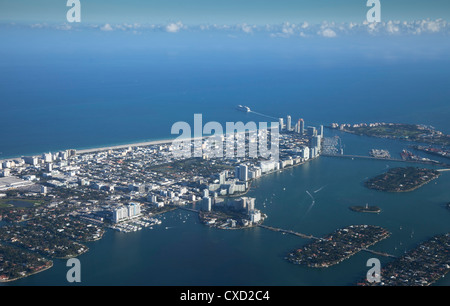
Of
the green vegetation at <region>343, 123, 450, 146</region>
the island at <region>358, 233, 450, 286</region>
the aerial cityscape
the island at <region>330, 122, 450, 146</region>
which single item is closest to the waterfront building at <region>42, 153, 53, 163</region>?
the aerial cityscape

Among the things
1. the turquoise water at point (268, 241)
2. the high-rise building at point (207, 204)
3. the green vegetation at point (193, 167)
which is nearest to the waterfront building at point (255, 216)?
the turquoise water at point (268, 241)

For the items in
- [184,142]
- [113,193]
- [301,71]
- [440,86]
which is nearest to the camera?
[113,193]

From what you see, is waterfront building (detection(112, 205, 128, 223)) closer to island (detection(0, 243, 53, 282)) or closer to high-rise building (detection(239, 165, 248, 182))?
island (detection(0, 243, 53, 282))

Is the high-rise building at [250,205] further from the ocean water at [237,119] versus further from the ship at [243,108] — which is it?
the ship at [243,108]

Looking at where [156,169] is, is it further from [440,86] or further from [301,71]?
[301,71]

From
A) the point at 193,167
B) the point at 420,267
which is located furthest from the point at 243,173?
the point at 420,267
